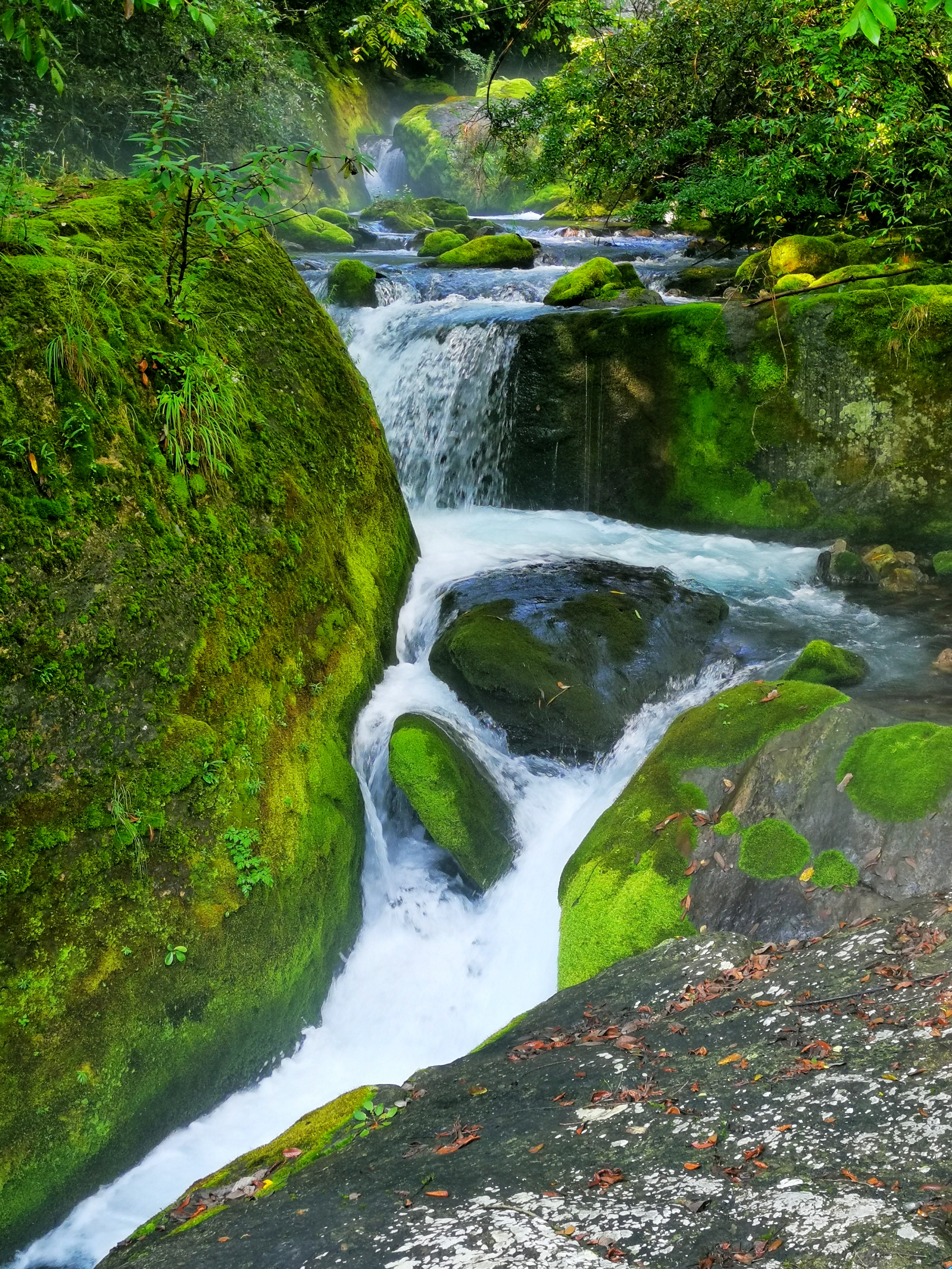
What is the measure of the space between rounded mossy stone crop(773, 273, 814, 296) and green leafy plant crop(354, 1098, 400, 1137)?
30.5 ft

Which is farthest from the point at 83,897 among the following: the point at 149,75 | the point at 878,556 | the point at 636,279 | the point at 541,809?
the point at 149,75

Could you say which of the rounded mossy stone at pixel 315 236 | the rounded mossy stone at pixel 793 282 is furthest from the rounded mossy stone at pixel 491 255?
the rounded mossy stone at pixel 793 282

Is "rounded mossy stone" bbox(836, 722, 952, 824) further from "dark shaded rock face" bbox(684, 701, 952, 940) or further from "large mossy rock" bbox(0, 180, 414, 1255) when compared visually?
"large mossy rock" bbox(0, 180, 414, 1255)

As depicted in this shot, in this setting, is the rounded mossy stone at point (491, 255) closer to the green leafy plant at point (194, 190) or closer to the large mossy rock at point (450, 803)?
the green leafy plant at point (194, 190)

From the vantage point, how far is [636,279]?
11.9 meters

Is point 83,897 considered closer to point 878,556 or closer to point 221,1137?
point 221,1137

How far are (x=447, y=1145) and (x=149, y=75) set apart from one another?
15602 mm

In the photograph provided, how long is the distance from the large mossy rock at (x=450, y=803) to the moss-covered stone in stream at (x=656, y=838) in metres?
0.52

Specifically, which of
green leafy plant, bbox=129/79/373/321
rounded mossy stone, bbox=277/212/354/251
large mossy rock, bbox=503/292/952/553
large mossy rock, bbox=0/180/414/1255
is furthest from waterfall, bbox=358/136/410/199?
large mossy rock, bbox=0/180/414/1255

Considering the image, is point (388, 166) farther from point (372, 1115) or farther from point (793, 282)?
point (372, 1115)

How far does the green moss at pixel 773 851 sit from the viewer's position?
4062 mm

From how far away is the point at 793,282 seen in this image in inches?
379

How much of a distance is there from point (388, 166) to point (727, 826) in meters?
32.3

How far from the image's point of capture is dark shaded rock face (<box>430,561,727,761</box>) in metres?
6.08
